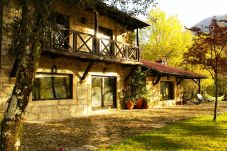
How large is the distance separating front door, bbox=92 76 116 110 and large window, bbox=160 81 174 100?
22.5 ft

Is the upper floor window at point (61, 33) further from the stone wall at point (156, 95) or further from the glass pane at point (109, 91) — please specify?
the stone wall at point (156, 95)

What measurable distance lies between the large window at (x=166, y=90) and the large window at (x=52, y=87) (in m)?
11.0

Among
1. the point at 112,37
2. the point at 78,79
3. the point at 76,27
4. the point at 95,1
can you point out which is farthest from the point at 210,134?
the point at 112,37

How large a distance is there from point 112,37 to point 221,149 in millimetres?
11898

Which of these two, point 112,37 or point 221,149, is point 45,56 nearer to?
point 112,37

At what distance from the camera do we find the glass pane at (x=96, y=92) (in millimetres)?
16891

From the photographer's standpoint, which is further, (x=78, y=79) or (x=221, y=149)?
(x=78, y=79)

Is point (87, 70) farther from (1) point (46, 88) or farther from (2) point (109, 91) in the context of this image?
(2) point (109, 91)

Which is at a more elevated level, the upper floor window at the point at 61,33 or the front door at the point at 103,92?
the upper floor window at the point at 61,33

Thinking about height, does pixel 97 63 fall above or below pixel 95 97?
above

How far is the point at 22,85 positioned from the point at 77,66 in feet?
34.2

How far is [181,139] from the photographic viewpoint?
9195mm

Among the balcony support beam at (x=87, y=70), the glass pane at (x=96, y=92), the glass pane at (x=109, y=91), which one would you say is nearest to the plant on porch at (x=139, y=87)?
the glass pane at (x=109, y=91)

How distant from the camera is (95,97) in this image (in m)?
17.0
